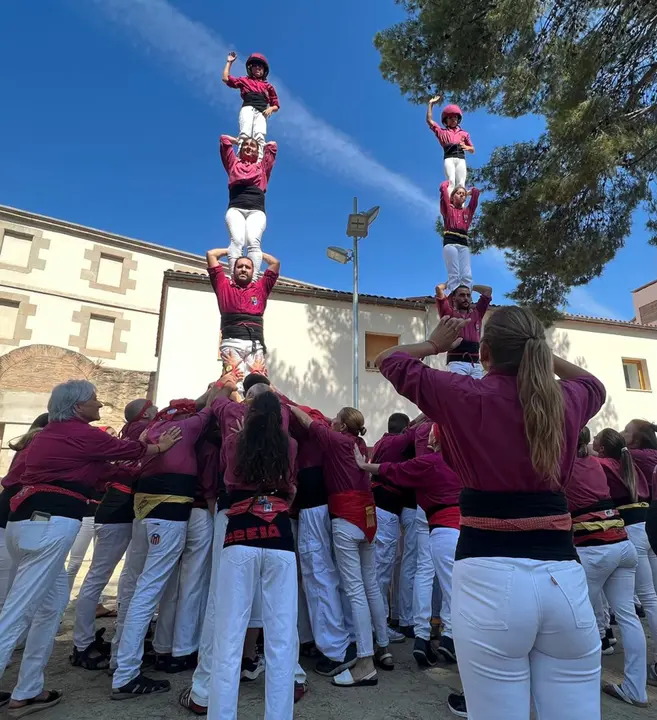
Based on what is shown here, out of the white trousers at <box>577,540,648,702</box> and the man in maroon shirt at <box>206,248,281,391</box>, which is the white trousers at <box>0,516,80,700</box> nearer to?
the man in maroon shirt at <box>206,248,281,391</box>

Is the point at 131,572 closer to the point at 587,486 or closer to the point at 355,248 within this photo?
the point at 587,486

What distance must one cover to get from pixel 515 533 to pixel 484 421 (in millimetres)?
352

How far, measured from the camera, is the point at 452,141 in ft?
24.4

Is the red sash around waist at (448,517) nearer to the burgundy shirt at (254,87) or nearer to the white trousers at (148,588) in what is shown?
the white trousers at (148,588)

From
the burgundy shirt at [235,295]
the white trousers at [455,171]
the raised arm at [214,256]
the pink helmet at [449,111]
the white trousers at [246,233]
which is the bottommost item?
the burgundy shirt at [235,295]

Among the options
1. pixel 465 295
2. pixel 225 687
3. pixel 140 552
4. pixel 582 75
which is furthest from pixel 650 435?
pixel 582 75

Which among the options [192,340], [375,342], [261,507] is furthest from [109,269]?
[261,507]

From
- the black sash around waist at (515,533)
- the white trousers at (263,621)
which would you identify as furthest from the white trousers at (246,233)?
the black sash around waist at (515,533)

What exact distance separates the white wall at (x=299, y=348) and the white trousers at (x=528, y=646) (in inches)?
461

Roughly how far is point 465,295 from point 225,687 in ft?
18.0

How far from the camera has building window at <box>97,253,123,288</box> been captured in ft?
73.8

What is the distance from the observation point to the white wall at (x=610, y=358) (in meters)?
15.6

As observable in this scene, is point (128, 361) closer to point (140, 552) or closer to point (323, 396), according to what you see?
point (323, 396)

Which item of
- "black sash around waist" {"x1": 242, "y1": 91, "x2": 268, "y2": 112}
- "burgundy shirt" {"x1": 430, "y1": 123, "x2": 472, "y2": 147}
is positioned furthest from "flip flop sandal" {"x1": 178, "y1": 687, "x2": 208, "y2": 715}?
"burgundy shirt" {"x1": 430, "y1": 123, "x2": 472, "y2": 147}
